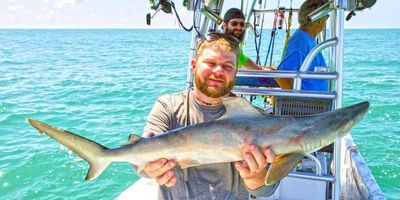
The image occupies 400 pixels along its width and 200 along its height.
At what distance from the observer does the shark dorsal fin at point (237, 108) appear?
2.36 meters

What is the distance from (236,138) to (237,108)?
173 millimetres

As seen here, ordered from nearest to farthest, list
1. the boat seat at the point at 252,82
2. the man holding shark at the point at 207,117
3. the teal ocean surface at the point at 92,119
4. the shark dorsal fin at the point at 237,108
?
the shark dorsal fin at the point at 237,108 < the man holding shark at the point at 207,117 < the boat seat at the point at 252,82 < the teal ocean surface at the point at 92,119

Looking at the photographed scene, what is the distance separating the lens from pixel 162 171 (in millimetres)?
2422

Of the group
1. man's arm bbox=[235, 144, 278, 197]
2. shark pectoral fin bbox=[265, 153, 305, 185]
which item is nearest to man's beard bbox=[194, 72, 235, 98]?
man's arm bbox=[235, 144, 278, 197]

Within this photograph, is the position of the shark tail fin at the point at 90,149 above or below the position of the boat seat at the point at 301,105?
below

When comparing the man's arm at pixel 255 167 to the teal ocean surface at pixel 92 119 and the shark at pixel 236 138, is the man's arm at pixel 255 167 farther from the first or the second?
the teal ocean surface at pixel 92 119

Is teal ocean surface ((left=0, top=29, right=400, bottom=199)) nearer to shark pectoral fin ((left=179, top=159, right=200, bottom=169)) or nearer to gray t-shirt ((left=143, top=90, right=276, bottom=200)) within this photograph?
gray t-shirt ((left=143, top=90, right=276, bottom=200))

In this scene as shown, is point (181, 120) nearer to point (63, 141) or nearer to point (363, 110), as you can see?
point (63, 141)

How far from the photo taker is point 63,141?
2379mm

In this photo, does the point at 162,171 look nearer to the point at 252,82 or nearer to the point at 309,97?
the point at 309,97

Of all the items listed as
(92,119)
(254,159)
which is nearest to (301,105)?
(254,159)

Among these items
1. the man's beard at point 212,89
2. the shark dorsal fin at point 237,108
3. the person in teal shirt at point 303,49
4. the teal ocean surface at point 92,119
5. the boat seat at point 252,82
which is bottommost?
the teal ocean surface at point 92,119

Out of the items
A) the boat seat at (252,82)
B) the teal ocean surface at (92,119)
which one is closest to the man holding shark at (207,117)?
the boat seat at (252,82)

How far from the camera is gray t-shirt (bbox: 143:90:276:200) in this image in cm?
271
